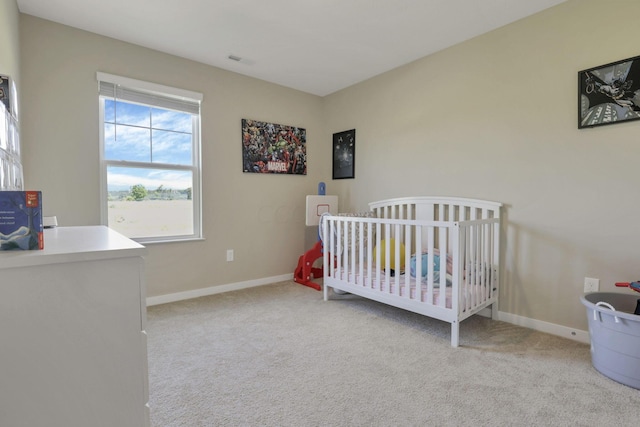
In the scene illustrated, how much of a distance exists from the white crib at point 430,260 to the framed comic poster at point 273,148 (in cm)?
97

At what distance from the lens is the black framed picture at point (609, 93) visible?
71.6 inches

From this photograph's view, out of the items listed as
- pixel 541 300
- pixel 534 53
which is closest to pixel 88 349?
pixel 541 300

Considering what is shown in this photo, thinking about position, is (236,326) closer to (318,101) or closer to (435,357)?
(435,357)

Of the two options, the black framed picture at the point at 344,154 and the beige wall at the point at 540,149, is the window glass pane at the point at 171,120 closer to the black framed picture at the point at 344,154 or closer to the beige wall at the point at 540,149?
the black framed picture at the point at 344,154

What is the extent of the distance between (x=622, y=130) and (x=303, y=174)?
8.94 ft

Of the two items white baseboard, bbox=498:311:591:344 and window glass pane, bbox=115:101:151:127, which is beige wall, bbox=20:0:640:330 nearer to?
white baseboard, bbox=498:311:591:344

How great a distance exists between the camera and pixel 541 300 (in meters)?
2.21

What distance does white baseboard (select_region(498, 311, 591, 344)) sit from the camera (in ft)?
6.68

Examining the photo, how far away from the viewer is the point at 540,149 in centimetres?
219

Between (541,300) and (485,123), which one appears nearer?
(541,300)

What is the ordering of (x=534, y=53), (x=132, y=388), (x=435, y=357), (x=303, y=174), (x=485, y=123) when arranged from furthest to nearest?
(x=303, y=174) → (x=485, y=123) → (x=534, y=53) → (x=435, y=357) → (x=132, y=388)

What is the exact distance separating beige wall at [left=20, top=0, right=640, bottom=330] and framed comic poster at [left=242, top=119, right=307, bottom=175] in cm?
11

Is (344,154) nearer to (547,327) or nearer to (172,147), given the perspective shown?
(172,147)

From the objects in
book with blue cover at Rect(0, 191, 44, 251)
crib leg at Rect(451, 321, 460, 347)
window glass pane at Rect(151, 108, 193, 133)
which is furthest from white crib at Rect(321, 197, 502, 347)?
book with blue cover at Rect(0, 191, 44, 251)
